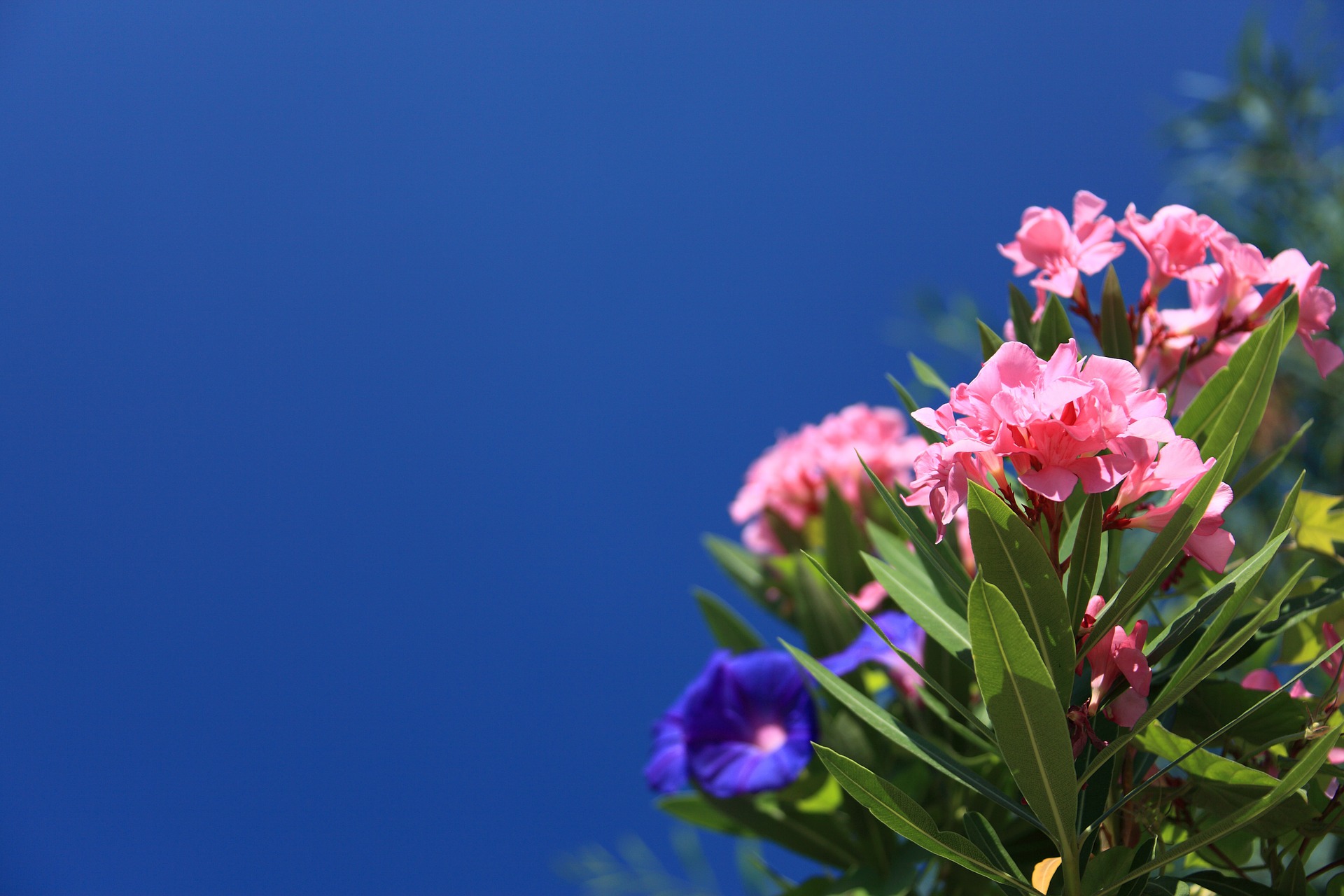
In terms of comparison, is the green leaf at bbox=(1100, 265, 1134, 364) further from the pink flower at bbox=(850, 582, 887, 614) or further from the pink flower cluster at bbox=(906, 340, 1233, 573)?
the pink flower at bbox=(850, 582, 887, 614)

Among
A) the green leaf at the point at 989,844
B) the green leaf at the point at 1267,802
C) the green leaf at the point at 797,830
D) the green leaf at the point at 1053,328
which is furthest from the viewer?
the green leaf at the point at 797,830

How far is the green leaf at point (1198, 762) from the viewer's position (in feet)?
1.75

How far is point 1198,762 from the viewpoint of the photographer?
0.56m

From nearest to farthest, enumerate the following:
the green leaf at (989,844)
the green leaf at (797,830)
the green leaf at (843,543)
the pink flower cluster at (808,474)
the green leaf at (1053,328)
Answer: the green leaf at (989,844), the green leaf at (1053,328), the green leaf at (797,830), the green leaf at (843,543), the pink flower cluster at (808,474)

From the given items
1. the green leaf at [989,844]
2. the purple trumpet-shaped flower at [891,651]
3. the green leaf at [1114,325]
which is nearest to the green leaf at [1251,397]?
the green leaf at [1114,325]

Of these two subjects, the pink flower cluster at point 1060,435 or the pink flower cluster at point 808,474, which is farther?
the pink flower cluster at point 808,474

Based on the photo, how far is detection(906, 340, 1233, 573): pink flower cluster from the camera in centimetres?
50

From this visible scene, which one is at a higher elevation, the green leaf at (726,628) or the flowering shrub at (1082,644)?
the green leaf at (726,628)

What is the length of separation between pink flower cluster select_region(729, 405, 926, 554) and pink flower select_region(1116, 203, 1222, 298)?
74cm

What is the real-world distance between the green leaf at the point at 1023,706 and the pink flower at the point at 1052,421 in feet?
0.21

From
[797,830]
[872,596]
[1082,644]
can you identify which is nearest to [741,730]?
[797,830]

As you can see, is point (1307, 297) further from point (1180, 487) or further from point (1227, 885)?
point (1227, 885)

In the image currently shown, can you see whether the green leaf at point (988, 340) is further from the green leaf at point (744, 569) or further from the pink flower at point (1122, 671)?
the green leaf at point (744, 569)

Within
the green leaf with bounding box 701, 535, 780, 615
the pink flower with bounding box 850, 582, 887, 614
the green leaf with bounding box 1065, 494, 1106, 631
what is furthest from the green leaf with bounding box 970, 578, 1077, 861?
the green leaf with bounding box 701, 535, 780, 615
